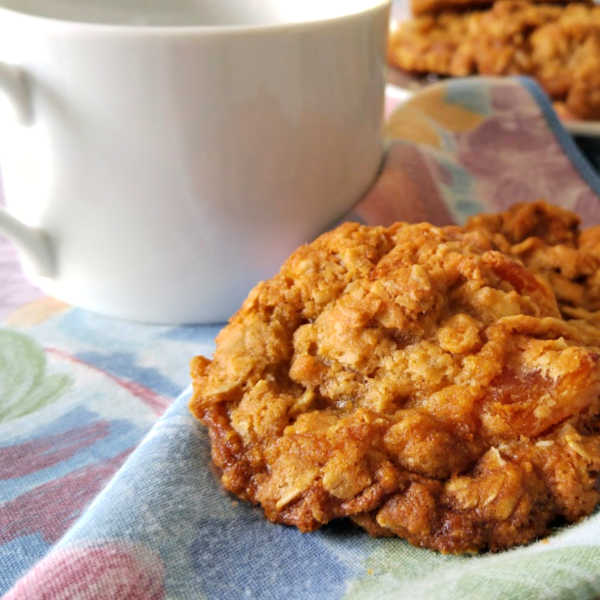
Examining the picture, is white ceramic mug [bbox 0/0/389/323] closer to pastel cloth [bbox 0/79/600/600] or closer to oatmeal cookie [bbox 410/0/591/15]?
pastel cloth [bbox 0/79/600/600]

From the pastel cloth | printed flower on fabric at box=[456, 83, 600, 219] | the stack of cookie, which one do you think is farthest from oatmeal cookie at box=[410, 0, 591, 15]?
the pastel cloth

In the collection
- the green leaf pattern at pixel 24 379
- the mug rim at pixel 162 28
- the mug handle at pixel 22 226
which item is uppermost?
the mug rim at pixel 162 28

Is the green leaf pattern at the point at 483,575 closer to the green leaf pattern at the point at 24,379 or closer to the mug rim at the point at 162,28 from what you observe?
the green leaf pattern at the point at 24,379

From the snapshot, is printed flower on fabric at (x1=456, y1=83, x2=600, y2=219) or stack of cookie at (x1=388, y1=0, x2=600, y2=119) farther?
stack of cookie at (x1=388, y1=0, x2=600, y2=119)

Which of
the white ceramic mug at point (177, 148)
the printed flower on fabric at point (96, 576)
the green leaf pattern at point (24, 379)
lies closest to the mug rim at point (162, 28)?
the white ceramic mug at point (177, 148)

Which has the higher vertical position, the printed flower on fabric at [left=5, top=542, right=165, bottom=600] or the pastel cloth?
the printed flower on fabric at [left=5, top=542, right=165, bottom=600]

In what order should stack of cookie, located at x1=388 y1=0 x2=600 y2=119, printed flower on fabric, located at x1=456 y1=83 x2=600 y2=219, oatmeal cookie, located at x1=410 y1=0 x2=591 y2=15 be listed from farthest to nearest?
oatmeal cookie, located at x1=410 y1=0 x2=591 y2=15
stack of cookie, located at x1=388 y1=0 x2=600 y2=119
printed flower on fabric, located at x1=456 y1=83 x2=600 y2=219

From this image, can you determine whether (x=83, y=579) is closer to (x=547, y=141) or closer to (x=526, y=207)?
(x=526, y=207)

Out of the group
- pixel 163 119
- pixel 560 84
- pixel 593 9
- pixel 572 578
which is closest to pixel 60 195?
pixel 163 119
